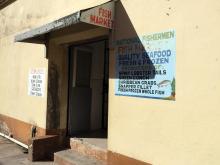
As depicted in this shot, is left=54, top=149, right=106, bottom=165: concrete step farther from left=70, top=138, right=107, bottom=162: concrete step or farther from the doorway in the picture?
the doorway

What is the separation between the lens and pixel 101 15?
5359mm

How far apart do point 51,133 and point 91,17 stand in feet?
11.2

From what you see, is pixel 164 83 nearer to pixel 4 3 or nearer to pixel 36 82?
pixel 36 82

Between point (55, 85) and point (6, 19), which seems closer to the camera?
point (55, 85)

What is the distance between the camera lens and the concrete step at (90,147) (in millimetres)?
6227

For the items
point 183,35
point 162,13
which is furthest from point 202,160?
point 162,13

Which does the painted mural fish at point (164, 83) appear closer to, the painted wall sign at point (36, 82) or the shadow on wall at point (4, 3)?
the painted wall sign at point (36, 82)

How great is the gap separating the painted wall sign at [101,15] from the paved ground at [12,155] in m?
3.34

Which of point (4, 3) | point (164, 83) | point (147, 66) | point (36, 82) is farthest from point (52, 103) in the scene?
point (4, 3)

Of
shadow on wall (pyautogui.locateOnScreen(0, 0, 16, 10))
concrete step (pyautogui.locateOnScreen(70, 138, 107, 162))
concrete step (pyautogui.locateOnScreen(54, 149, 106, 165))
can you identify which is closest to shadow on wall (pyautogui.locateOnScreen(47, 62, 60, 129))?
concrete step (pyautogui.locateOnScreen(70, 138, 107, 162))

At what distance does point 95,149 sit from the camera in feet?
21.0

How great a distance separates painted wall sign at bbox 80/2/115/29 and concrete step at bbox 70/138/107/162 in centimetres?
238

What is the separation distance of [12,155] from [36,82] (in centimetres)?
183

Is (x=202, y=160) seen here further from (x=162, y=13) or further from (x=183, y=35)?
(x=162, y=13)
